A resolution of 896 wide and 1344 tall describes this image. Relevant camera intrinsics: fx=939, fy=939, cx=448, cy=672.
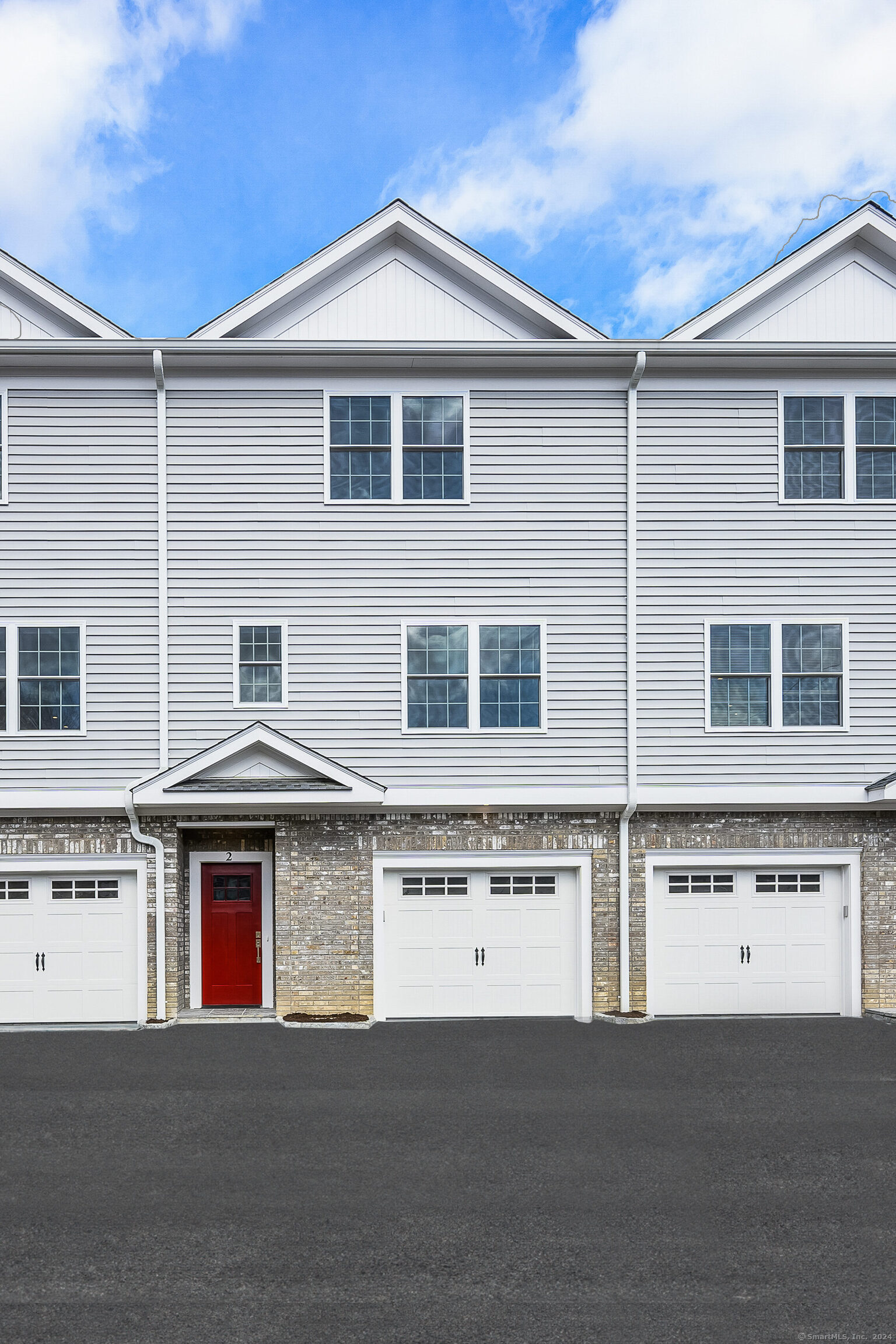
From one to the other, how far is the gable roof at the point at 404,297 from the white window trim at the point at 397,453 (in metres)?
0.90

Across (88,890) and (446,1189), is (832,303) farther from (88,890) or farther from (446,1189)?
(88,890)

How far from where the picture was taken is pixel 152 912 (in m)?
13.4

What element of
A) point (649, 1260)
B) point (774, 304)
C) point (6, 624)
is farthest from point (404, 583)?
point (649, 1260)

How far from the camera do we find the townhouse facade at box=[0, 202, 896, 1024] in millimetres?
13375

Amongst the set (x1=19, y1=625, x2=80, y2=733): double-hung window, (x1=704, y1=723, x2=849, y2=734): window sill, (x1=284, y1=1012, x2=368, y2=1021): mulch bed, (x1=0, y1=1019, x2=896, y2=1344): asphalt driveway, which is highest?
(x1=19, y1=625, x2=80, y2=733): double-hung window

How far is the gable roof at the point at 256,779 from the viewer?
12.7 meters

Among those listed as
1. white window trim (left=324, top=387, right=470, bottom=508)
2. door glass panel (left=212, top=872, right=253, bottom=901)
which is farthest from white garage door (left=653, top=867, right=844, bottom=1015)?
white window trim (left=324, top=387, right=470, bottom=508)

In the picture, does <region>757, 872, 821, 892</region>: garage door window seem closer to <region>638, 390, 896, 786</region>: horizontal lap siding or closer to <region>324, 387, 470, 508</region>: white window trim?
<region>638, 390, 896, 786</region>: horizontal lap siding

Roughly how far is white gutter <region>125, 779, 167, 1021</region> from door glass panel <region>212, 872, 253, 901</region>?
2.98ft

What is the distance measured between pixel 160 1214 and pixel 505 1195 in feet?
8.98

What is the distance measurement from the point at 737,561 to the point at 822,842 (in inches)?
170

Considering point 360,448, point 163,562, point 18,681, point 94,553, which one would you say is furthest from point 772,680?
point 18,681

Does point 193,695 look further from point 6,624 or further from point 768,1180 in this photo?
point 768,1180

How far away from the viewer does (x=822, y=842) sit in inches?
543
